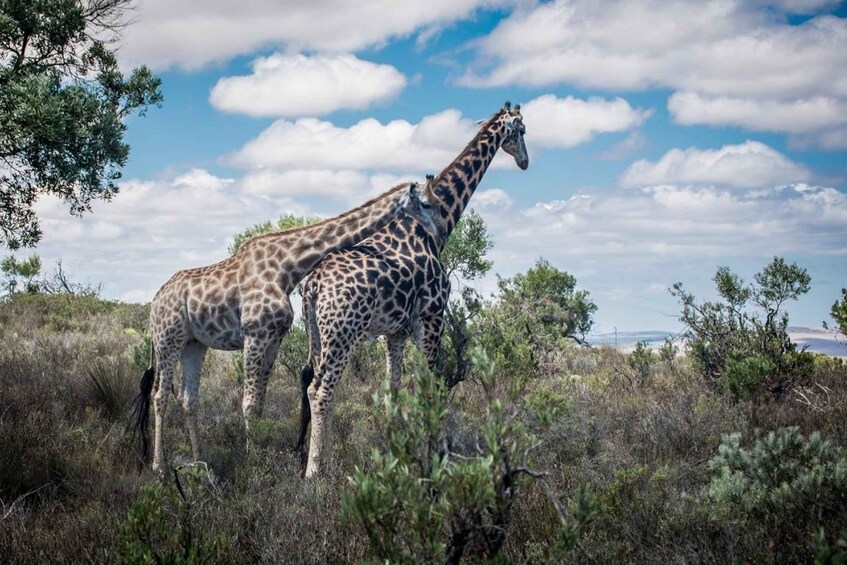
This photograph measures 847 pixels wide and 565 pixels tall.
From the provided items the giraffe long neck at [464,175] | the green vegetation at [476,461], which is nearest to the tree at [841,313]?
the green vegetation at [476,461]

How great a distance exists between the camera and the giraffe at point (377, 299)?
24.1 ft

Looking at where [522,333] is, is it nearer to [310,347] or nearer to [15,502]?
[310,347]

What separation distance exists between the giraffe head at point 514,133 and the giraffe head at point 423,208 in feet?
6.25

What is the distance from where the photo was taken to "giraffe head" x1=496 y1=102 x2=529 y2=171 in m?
10.3

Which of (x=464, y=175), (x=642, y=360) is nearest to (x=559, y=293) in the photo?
(x=642, y=360)

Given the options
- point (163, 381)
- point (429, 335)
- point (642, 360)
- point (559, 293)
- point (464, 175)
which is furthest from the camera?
point (559, 293)

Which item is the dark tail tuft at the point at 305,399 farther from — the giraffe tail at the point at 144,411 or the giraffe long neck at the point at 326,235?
the giraffe tail at the point at 144,411

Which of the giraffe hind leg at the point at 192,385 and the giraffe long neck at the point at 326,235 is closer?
the giraffe hind leg at the point at 192,385

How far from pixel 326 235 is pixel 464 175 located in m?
2.15

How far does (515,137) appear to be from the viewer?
34.0ft

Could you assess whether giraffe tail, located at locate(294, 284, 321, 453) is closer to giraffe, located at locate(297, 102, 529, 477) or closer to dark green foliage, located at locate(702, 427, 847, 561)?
giraffe, located at locate(297, 102, 529, 477)

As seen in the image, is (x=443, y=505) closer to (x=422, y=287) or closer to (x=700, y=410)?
(x=422, y=287)

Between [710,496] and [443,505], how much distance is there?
10.3 ft

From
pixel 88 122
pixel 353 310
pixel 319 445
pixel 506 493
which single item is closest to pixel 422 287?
pixel 353 310
